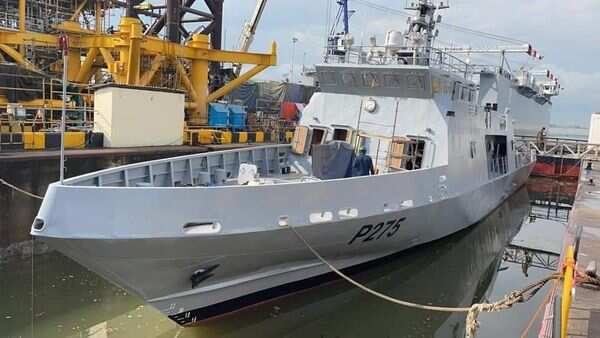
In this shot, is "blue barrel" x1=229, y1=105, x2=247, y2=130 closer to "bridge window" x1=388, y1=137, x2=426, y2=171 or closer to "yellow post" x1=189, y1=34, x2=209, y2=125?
"yellow post" x1=189, y1=34, x2=209, y2=125

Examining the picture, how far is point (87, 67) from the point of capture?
20.9 metres

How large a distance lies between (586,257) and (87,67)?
67.0 feet

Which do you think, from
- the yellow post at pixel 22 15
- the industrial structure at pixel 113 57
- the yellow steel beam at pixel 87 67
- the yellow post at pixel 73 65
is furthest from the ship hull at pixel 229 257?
the yellow post at pixel 22 15

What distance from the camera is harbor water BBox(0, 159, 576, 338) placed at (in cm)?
745

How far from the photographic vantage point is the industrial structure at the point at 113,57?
54.4 ft

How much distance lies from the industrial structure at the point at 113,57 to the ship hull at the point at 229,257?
10290 millimetres

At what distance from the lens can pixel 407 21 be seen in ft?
41.8

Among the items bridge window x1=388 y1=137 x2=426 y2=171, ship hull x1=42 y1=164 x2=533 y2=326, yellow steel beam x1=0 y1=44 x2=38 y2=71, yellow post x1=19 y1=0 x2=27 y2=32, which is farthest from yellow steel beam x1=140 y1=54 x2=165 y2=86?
ship hull x1=42 y1=164 x2=533 y2=326

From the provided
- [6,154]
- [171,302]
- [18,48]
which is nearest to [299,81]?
[18,48]

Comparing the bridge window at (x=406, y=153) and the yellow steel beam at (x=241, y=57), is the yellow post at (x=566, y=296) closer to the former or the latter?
the bridge window at (x=406, y=153)

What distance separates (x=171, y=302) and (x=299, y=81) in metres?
34.9

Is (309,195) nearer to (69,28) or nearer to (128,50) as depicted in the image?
(128,50)

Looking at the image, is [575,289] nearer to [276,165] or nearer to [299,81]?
[276,165]

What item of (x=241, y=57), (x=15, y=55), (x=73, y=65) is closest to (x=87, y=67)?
(x=73, y=65)
